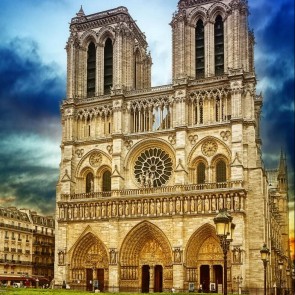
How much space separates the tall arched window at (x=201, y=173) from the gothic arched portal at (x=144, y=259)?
635 cm

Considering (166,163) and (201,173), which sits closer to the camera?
(201,173)

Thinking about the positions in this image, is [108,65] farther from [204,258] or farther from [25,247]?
[25,247]

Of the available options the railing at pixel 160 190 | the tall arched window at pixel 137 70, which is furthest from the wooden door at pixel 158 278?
the tall arched window at pixel 137 70

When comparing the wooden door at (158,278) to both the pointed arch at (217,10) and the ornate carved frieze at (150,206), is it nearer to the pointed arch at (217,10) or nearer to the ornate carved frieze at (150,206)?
the ornate carved frieze at (150,206)

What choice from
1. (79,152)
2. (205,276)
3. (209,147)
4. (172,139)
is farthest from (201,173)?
(79,152)

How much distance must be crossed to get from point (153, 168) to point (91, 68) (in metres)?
14.3

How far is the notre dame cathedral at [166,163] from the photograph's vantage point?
53250 mm

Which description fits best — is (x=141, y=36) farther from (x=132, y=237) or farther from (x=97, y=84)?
(x=132, y=237)

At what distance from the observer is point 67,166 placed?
61219mm

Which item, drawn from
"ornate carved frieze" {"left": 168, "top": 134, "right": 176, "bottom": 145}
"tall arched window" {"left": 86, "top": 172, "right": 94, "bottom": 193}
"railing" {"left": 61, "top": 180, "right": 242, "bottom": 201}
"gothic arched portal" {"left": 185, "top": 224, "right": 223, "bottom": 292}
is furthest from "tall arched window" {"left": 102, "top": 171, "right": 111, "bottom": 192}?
"gothic arched portal" {"left": 185, "top": 224, "right": 223, "bottom": 292}

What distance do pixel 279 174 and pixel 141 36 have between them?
3183 centimetres

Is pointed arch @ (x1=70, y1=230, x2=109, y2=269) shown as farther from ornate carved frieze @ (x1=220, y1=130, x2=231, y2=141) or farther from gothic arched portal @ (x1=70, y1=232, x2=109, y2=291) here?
ornate carved frieze @ (x1=220, y1=130, x2=231, y2=141)

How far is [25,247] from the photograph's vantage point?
2916 inches

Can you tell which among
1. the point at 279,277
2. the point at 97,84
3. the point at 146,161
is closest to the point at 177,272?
the point at 146,161
